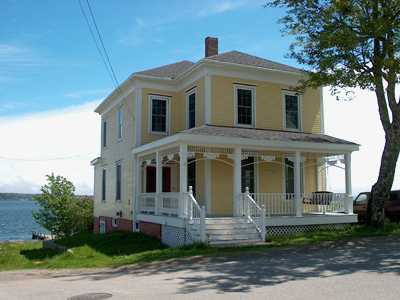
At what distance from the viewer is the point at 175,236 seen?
18203mm

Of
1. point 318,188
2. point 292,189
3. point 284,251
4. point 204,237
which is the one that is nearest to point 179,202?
point 204,237

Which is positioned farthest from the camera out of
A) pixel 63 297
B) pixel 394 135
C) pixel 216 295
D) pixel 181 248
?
pixel 394 135

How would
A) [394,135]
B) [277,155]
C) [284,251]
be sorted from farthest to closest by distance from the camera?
[277,155] → [394,135] → [284,251]

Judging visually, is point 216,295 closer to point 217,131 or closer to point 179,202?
point 179,202

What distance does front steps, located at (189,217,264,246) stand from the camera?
16.5 meters

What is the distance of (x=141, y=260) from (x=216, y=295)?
6647 millimetres

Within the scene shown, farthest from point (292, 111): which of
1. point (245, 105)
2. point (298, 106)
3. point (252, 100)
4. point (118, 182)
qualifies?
point (118, 182)

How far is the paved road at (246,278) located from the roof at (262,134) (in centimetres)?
541

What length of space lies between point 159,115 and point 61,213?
611 inches

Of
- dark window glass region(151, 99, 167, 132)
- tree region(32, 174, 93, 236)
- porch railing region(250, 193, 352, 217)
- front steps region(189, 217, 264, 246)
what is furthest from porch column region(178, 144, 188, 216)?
tree region(32, 174, 93, 236)

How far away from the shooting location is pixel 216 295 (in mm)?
8773

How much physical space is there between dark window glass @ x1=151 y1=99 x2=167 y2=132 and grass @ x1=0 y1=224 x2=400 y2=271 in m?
5.34

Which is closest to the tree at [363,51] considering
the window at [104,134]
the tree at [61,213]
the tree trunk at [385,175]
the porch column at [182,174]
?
the tree trunk at [385,175]

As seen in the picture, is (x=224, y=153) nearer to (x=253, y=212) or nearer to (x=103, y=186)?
(x=253, y=212)
